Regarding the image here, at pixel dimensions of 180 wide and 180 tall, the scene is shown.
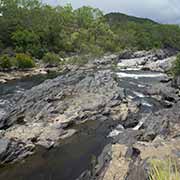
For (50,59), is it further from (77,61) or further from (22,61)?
(22,61)

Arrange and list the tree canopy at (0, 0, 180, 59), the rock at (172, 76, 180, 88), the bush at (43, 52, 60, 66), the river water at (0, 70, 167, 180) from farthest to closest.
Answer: the tree canopy at (0, 0, 180, 59) < the bush at (43, 52, 60, 66) < the rock at (172, 76, 180, 88) < the river water at (0, 70, 167, 180)

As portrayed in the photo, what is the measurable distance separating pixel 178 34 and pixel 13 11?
187 feet

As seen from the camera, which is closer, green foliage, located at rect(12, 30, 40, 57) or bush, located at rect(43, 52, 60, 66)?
bush, located at rect(43, 52, 60, 66)

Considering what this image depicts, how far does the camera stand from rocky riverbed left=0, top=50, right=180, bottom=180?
48.9 ft

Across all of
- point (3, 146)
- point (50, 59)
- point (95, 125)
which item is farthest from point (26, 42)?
point (3, 146)

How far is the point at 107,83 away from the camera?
36.8 metres

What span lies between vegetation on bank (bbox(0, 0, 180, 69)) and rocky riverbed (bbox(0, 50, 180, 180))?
26081mm

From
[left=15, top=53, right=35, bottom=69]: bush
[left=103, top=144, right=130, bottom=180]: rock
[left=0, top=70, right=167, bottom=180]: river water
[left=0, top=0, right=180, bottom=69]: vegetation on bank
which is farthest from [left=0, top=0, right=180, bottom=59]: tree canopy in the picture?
[left=103, top=144, right=130, bottom=180]: rock

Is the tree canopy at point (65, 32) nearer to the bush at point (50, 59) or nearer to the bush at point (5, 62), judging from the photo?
the bush at point (50, 59)

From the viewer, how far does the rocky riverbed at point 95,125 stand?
14914mm

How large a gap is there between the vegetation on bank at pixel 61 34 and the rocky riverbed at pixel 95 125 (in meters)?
26.1

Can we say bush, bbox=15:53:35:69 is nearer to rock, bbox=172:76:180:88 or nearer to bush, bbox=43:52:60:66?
bush, bbox=43:52:60:66

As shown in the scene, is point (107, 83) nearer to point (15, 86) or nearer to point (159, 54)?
point (15, 86)

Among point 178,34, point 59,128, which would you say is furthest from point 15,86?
point 178,34
